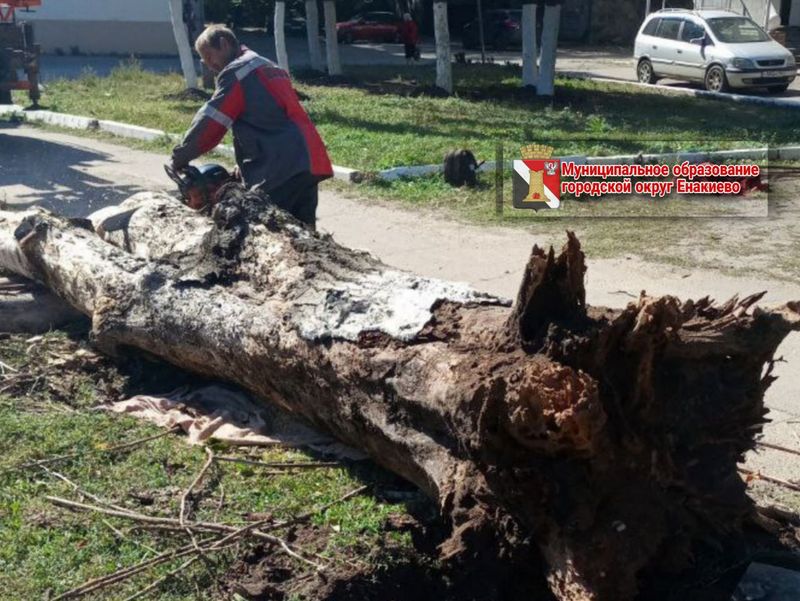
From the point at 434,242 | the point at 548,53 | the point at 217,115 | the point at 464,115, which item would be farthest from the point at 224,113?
the point at 548,53

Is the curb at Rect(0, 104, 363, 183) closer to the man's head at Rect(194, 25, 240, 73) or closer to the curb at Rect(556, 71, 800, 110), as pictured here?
the man's head at Rect(194, 25, 240, 73)

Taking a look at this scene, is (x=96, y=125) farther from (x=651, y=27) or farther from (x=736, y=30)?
(x=736, y=30)

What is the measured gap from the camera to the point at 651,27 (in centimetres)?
2436

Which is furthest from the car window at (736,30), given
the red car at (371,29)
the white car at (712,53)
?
the red car at (371,29)

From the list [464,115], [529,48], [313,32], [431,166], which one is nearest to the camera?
[431,166]

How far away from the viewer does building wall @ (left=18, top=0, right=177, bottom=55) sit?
1309 inches

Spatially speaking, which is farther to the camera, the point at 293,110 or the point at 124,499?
the point at 293,110

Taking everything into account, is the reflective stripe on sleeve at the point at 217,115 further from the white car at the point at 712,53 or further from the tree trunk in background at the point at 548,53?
the white car at the point at 712,53

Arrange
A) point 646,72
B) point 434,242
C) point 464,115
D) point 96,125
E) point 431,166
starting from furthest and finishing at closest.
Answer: point 646,72, point 464,115, point 96,125, point 431,166, point 434,242

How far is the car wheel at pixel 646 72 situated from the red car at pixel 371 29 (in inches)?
557

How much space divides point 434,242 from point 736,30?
50.7 ft

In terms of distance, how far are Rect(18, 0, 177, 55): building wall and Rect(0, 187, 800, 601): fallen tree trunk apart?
30.4m

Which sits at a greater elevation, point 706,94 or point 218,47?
point 218,47

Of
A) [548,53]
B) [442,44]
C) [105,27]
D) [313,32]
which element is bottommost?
[548,53]
